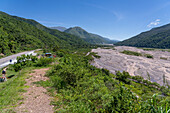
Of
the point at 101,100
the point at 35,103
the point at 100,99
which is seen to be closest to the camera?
the point at 35,103

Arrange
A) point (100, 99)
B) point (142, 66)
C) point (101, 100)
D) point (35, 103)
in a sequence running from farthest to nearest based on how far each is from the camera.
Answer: point (142, 66) < point (100, 99) < point (101, 100) < point (35, 103)

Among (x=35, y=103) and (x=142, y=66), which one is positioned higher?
(x=35, y=103)

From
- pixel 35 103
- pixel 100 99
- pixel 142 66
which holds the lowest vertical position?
pixel 142 66

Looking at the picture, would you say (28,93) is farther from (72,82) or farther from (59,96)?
(72,82)

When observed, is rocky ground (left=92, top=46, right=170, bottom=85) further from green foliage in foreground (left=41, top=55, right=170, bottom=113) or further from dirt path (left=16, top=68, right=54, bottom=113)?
dirt path (left=16, top=68, right=54, bottom=113)

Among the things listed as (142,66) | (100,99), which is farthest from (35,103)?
(142,66)

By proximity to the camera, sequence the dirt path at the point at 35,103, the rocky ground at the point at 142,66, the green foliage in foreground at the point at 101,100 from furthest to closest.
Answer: the rocky ground at the point at 142,66 < the dirt path at the point at 35,103 < the green foliage in foreground at the point at 101,100

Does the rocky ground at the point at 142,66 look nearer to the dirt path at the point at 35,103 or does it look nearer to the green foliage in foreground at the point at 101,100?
the green foliage in foreground at the point at 101,100

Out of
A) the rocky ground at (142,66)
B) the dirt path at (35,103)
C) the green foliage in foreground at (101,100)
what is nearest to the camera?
the green foliage in foreground at (101,100)

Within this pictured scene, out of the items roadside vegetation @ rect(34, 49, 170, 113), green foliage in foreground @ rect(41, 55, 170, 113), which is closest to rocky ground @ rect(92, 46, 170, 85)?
roadside vegetation @ rect(34, 49, 170, 113)

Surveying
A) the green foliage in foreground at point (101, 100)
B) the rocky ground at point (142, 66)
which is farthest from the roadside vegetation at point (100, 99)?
the rocky ground at point (142, 66)

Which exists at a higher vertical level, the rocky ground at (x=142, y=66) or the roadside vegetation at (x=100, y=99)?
the roadside vegetation at (x=100, y=99)

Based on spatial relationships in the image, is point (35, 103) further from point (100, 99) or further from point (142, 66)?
point (142, 66)

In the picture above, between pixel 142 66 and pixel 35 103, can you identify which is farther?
pixel 142 66
